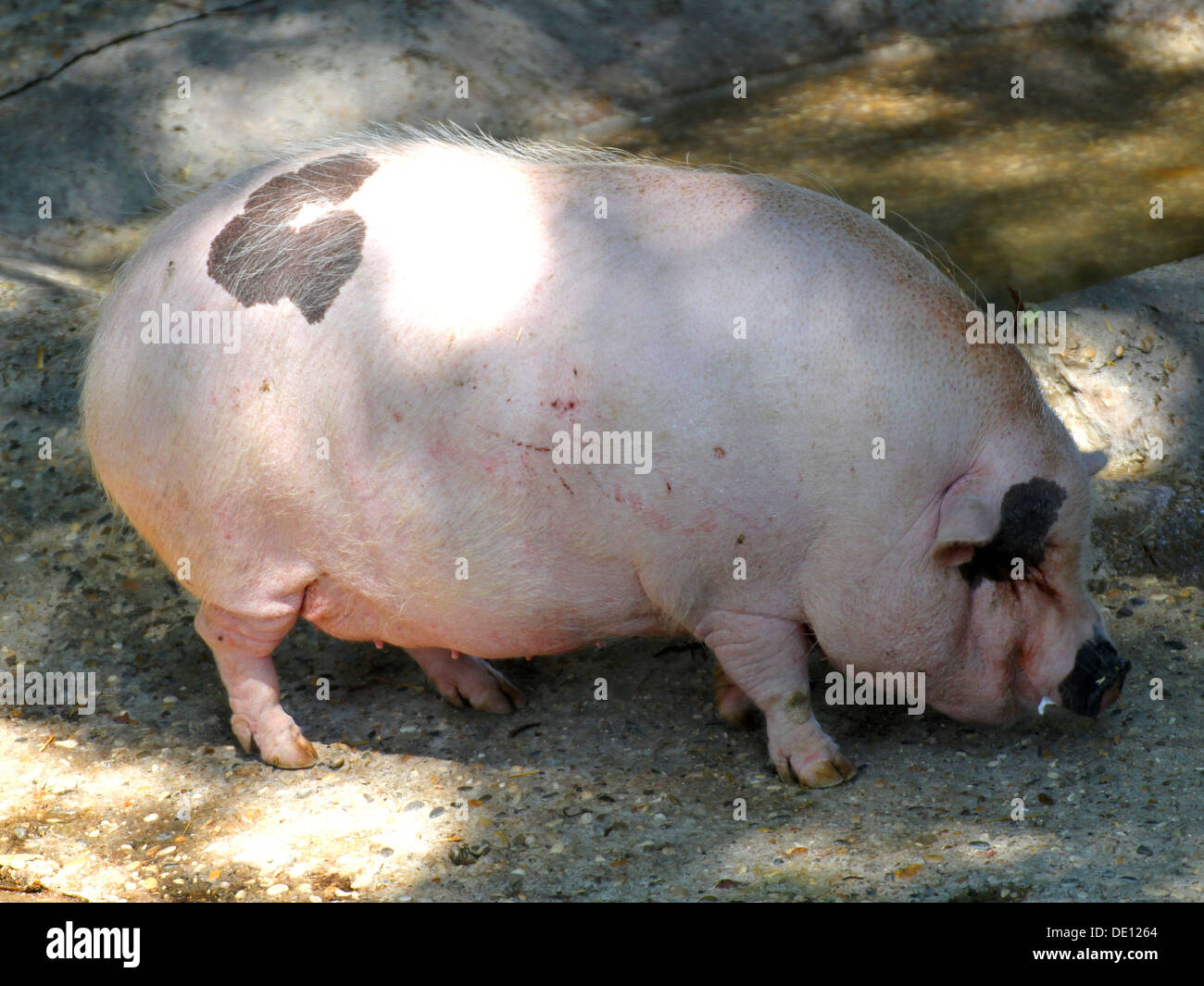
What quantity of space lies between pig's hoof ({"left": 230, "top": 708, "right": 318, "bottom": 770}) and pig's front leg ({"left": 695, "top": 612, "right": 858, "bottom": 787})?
132cm

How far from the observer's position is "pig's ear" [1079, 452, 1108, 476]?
3.86 metres

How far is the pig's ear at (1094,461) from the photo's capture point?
12.7ft

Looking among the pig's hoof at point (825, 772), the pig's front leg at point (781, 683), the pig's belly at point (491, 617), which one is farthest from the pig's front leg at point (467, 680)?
the pig's hoof at point (825, 772)

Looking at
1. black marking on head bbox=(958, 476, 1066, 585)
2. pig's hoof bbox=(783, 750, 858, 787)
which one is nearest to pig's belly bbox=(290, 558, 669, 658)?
pig's hoof bbox=(783, 750, 858, 787)

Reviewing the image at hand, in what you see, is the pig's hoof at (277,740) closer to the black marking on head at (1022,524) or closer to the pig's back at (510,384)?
→ the pig's back at (510,384)

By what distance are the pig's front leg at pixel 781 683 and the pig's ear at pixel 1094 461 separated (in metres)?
0.95

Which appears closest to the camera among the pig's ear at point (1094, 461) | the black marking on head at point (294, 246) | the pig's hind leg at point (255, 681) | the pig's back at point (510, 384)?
the pig's back at point (510, 384)

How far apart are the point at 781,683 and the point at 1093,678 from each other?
2.85 feet

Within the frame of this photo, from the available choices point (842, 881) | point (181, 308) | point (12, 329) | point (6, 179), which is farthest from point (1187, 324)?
point (6, 179)

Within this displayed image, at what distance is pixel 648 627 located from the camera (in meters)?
3.92

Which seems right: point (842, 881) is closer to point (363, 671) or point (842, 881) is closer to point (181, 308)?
point (363, 671)

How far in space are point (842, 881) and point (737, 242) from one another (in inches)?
66.5

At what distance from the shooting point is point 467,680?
445cm

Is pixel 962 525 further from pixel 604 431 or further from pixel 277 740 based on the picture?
pixel 277 740
